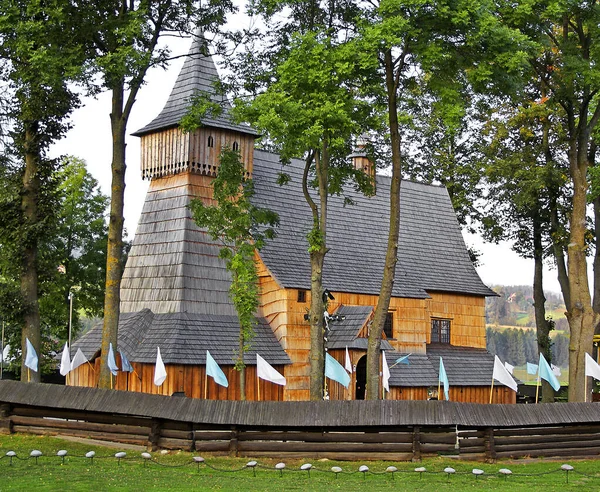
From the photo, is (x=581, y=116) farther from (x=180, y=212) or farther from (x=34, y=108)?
(x=34, y=108)

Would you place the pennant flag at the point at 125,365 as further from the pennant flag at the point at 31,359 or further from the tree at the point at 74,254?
the tree at the point at 74,254

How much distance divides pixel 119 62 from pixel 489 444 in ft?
43.7

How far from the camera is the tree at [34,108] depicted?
23.0 metres

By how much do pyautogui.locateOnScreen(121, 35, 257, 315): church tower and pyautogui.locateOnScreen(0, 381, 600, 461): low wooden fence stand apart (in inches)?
373

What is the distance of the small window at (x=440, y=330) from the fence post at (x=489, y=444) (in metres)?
18.0

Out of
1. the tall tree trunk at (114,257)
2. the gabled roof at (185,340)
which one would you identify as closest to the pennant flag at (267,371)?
the tall tree trunk at (114,257)

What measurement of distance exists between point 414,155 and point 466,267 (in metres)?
9.43

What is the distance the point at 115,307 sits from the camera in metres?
24.1

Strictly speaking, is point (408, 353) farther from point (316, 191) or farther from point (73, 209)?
point (73, 209)

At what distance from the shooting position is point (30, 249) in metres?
26.4

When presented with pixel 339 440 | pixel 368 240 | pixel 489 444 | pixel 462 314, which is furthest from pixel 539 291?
pixel 339 440

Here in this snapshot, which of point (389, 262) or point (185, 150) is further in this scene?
point (185, 150)

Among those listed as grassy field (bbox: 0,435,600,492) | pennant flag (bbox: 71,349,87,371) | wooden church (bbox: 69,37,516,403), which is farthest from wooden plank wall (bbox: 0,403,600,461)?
wooden church (bbox: 69,37,516,403)

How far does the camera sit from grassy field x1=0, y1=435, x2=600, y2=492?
16.3 m
